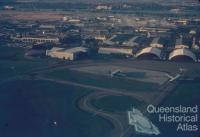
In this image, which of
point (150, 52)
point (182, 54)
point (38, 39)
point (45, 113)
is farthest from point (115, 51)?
point (45, 113)

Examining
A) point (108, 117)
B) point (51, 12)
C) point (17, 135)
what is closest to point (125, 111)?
point (108, 117)

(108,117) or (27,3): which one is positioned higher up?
(27,3)

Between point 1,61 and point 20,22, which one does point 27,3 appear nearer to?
point 20,22

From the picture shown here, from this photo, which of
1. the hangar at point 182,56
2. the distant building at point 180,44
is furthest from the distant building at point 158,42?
the hangar at point 182,56

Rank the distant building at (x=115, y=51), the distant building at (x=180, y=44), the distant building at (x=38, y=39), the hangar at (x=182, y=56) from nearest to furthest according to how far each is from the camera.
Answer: the hangar at (x=182, y=56) < the distant building at (x=115, y=51) < the distant building at (x=180, y=44) < the distant building at (x=38, y=39)

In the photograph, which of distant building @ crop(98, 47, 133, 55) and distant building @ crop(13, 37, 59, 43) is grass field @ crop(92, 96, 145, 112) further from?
distant building @ crop(13, 37, 59, 43)

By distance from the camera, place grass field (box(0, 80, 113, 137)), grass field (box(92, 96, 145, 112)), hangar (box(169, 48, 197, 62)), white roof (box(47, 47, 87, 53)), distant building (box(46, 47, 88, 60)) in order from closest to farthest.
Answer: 1. grass field (box(0, 80, 113, 137))
2. grass field (box(92, 96, 145, 112))
3. hangar (box(169, 48, 197, 62))
4. distant building (box(46, 47, 88, 60))
5. white roof (box(47, 47, 87, 53))

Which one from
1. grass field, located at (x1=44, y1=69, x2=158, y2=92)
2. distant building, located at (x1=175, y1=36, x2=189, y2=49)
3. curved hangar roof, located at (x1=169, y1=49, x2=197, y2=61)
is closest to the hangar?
curved hangar roof, located at (x1=169, y1=49, x2=197, y2=61)

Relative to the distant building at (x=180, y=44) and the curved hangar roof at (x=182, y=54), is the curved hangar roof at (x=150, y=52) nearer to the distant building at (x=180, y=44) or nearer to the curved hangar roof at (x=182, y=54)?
the curved hangar roof at (x=182, y=54)
